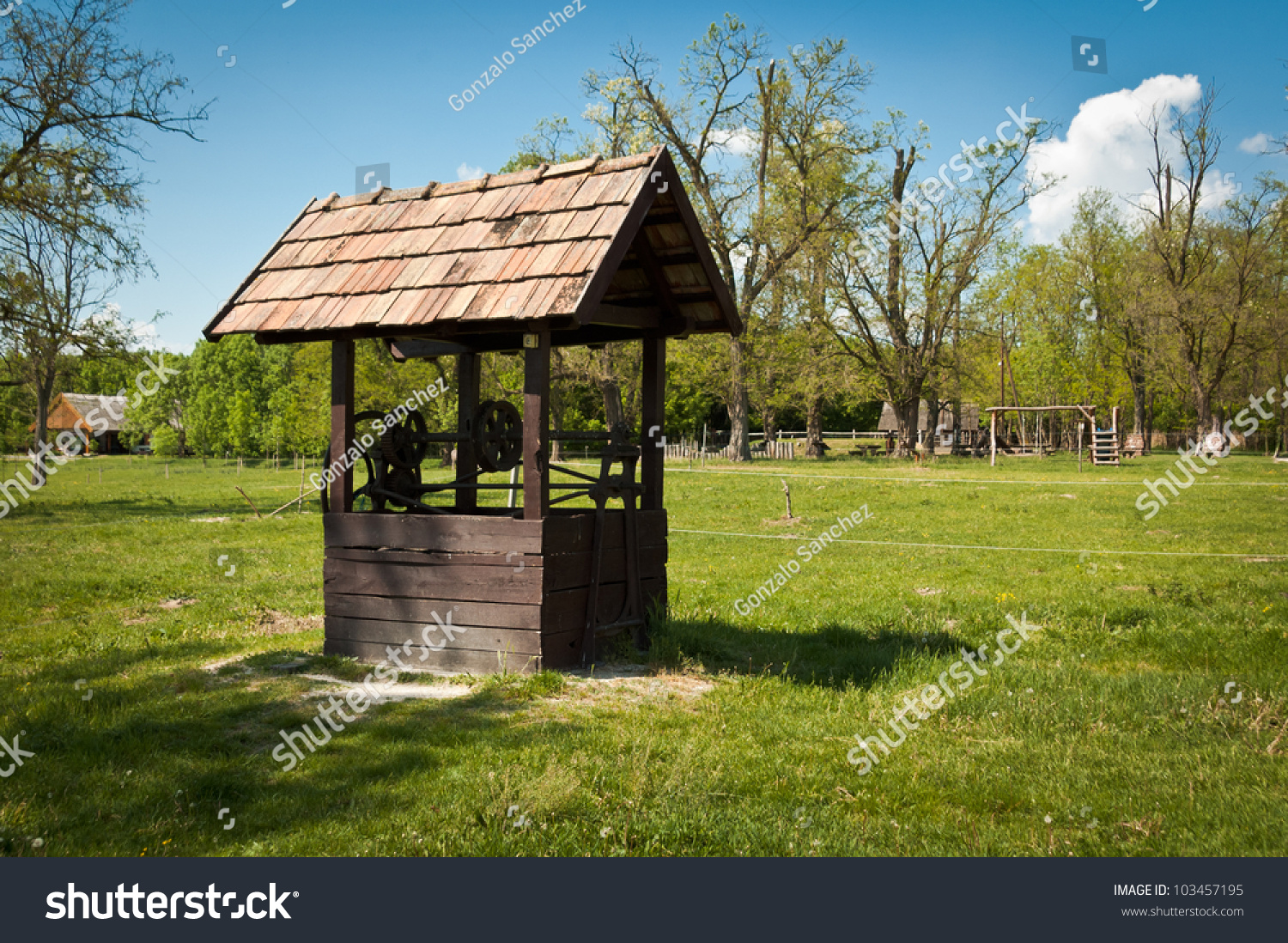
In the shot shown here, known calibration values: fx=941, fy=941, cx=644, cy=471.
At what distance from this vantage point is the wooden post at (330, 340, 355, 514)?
27.7 ft

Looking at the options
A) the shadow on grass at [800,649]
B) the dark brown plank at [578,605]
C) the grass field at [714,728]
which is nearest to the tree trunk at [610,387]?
the grass field at [714,728]

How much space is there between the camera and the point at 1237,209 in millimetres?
46594

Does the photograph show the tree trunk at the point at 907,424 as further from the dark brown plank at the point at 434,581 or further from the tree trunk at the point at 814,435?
the dark brown plank at the point at 434,581

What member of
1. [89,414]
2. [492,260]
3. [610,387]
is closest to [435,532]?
[492,260]

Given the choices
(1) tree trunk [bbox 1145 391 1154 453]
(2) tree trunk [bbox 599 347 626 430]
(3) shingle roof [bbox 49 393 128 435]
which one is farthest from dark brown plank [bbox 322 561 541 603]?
(3) shingle roof [bbox 49 393 128 435]

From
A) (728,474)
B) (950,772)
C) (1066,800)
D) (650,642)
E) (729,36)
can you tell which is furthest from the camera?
(729,36)

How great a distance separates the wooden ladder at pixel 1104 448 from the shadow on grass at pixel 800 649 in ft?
103

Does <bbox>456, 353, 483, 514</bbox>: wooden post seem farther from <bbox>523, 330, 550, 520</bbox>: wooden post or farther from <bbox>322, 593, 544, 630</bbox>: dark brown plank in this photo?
<bbox>523, 330, 550, 520</bbox>: wooden post

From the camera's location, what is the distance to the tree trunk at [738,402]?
1681 inches

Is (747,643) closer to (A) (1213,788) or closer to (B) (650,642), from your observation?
(B) (650,642)

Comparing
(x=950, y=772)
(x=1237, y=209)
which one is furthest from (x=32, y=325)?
(x=1237, y=209)

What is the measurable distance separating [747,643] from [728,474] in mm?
22073

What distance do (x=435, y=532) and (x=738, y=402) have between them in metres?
37.2

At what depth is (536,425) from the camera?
24.8 feet
